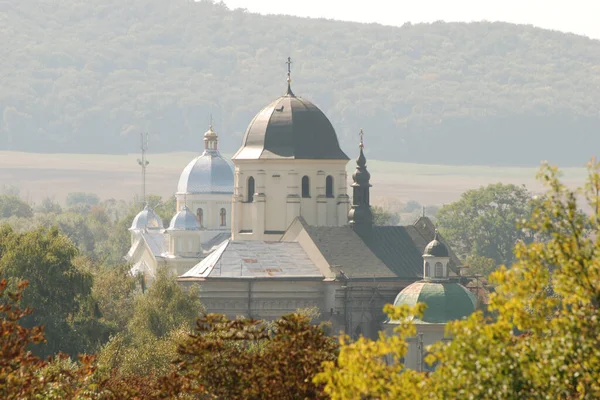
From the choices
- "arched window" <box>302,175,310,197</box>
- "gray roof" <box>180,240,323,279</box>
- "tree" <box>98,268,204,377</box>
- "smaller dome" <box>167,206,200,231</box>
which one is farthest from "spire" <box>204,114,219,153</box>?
"tree" <box>98,268,204,377</box>

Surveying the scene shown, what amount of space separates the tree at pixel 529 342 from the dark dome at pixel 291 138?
2816 inches

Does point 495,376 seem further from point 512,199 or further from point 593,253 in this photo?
point 512,199

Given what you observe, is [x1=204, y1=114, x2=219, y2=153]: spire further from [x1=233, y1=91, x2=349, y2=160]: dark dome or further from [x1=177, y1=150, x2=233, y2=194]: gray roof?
[x1=233, y1=91, x2=349, y2=160]: dark dome

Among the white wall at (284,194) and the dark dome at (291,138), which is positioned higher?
the dark dome at (291,138)

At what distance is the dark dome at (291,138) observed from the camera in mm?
97812

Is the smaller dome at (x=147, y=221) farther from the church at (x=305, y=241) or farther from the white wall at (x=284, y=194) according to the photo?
the white wall at (x=284, y=194)

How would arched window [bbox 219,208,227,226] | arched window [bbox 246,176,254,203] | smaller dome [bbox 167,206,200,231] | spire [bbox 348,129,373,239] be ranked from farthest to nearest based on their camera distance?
arched window [bbox 219,208,227,226]
smaller dome [bbox 167,206,200,231]
arched window [bbox 246,176,254,203]
spire [bbox 348,129,373,239]

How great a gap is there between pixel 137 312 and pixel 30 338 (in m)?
50.1

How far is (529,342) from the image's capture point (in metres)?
25.7

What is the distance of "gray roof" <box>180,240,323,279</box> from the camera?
9100 cm

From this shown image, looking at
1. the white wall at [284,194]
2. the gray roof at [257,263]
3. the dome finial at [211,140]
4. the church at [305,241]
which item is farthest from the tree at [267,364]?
the dome finial at [211,140]

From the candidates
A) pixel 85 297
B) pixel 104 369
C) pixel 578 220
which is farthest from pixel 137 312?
pixel 578 220

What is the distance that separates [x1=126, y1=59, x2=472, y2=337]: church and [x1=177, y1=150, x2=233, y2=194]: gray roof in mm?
33286

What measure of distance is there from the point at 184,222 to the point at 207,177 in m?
12.1
